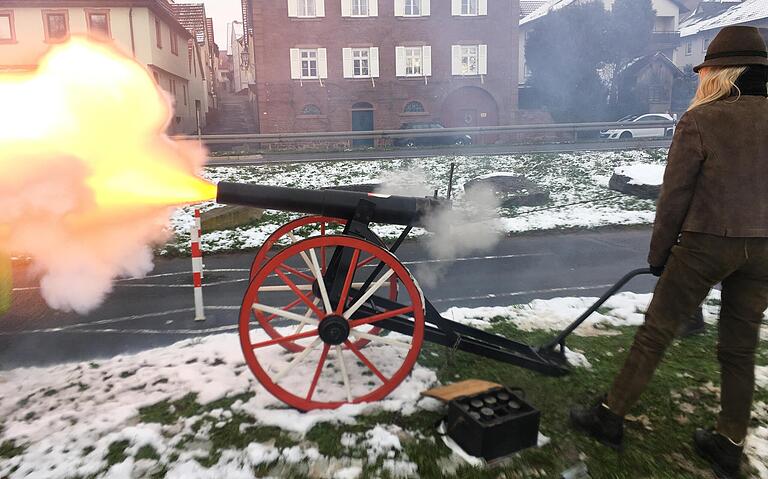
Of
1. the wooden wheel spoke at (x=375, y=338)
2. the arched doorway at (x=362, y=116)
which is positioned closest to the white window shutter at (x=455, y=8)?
the arched doorway at (x=362, y=116)

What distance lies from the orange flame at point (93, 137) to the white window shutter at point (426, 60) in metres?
26.6

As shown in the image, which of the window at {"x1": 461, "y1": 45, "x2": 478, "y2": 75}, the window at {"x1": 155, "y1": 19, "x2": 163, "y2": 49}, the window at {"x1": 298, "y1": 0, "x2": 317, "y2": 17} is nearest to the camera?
the window at {"x1": 155, "y1": 19, "x2": 163, "y2": 49}

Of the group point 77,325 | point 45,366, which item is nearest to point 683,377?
point 45,366

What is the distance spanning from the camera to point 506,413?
322 centimetres

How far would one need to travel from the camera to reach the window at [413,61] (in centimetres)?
2980

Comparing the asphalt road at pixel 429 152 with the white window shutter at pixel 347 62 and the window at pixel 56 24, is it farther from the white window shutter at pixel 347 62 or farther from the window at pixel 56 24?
the window at pixel 56 24

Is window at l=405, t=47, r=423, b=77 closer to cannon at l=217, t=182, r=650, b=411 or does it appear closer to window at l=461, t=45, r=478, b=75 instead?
window at l=461, t=45, r=478, b=75

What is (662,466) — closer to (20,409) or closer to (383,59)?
(20,409)

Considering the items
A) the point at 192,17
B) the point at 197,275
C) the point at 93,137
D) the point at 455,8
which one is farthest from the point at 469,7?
the point at 93,137

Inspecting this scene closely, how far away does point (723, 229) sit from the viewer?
277 centimetres

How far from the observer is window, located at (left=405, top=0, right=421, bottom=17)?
29406 mm

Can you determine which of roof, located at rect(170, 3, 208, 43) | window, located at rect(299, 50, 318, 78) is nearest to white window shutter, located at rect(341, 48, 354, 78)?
window, located at rect(299, 50, 318, 78)

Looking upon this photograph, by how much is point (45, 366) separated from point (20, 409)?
1143mm

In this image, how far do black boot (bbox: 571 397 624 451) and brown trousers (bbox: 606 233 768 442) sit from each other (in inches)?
5.9
